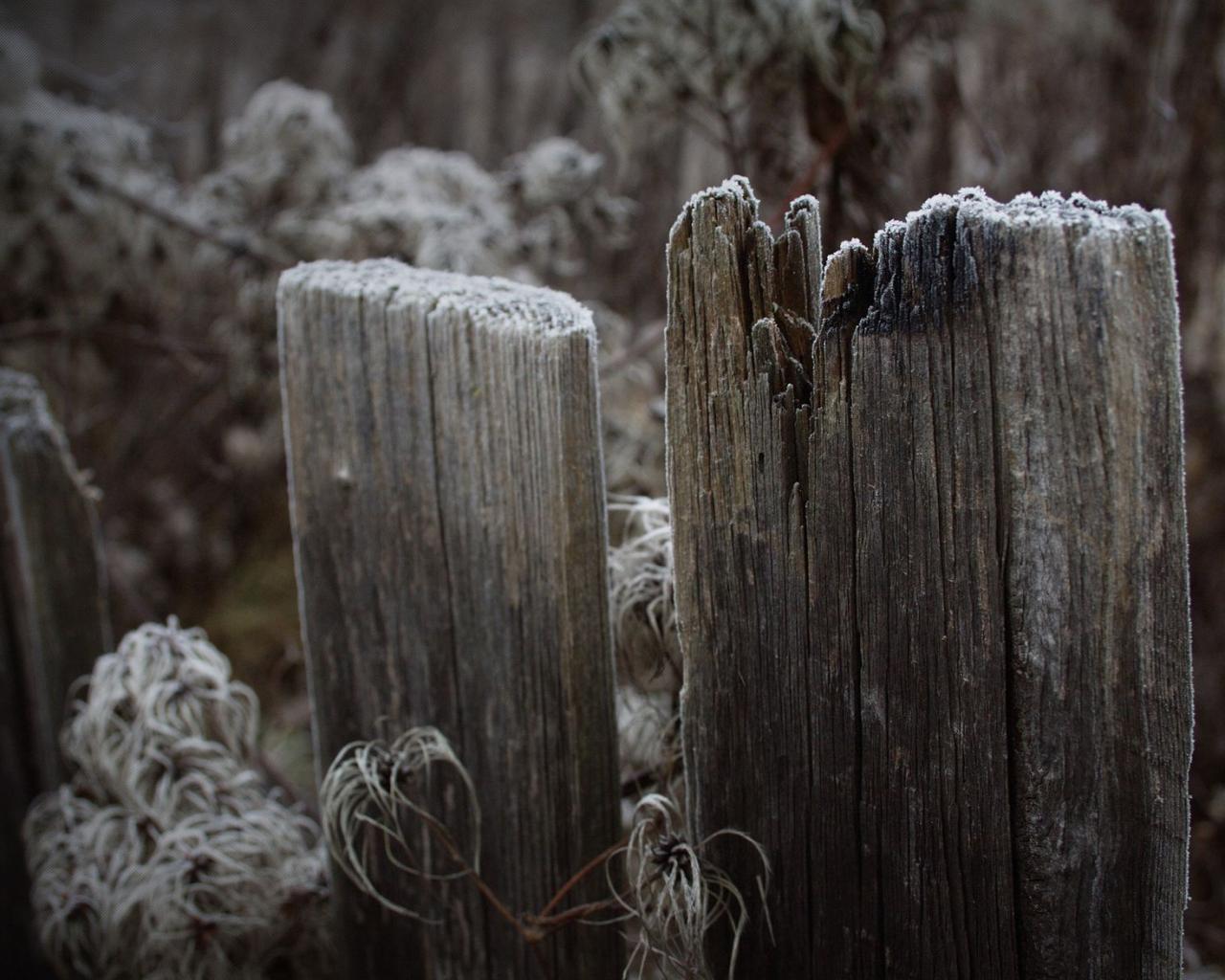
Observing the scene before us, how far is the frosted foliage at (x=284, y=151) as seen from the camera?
321 centimetres

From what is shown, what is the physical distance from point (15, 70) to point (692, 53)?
6.53 ft

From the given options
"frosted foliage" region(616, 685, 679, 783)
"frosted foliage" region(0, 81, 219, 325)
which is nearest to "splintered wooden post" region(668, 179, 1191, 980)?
"frosted foliage" region(616, 685, 679, 783)

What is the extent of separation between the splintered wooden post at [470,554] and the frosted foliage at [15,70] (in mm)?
1991

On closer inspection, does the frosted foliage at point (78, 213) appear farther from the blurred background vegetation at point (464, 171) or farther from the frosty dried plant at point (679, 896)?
the frosty dried plant at point (679, 896)

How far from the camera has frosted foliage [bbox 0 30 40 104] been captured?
2.92 metres

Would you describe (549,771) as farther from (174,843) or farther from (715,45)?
(715,45)

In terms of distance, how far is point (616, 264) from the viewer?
514cm

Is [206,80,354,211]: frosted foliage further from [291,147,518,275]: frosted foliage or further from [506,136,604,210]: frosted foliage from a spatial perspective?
[506,136,604,210]: frosted foliage

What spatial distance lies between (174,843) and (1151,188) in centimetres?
432

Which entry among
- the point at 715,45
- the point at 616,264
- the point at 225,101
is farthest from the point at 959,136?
the point at 225,101

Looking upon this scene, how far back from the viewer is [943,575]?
109cm

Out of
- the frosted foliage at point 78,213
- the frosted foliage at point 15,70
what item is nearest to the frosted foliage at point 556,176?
the frosted foliage at point 78,213

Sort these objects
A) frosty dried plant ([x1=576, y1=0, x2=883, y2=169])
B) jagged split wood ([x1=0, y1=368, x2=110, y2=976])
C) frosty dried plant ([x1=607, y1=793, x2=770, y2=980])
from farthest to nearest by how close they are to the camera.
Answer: frosty dried plant ([x1=576, y1=0, x2=883, y2=169])
jagged split wood ([x1=0, y1=368, x2=110, y2=976])
frosty dried plant ([x1=607, y1=793, x2=770, y2=980])

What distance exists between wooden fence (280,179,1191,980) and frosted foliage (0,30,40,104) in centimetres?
202
